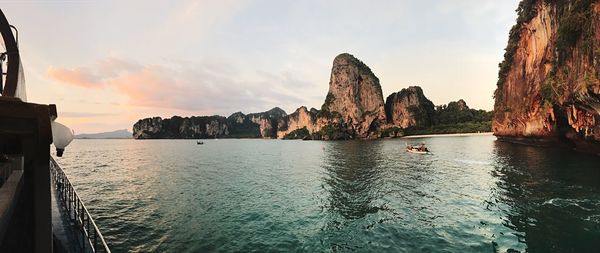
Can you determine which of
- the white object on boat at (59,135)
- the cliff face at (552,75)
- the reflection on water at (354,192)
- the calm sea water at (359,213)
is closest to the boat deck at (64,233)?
the calm sea water at (359,213)

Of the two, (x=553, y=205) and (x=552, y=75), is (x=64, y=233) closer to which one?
(x=553, y=205)

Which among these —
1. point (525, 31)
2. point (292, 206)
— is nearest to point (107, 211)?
point (292, 206)

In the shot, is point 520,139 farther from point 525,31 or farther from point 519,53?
point 525,31

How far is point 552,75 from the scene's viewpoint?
154 feet

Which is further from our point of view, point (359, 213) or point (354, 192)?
point (354, 192)

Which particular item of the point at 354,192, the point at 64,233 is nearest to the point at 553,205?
the point at 354,192

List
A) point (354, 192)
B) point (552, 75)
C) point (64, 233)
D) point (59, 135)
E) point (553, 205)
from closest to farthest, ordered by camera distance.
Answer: point (59, 135) → point (64, 233) → point (553, 205) → point (354, 192) → point (552, 75)

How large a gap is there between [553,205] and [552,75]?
39036mm

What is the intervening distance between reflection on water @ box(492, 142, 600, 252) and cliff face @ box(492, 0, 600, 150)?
9.53 metres

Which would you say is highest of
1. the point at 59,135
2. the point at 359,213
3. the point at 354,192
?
the point at 59,135

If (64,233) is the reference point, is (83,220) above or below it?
above

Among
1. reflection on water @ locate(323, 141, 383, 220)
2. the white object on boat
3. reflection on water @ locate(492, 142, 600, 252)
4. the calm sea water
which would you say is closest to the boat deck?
the calm sea water

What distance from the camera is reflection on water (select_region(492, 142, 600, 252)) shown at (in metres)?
14.4

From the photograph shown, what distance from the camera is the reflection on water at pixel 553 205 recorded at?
47.2ft
